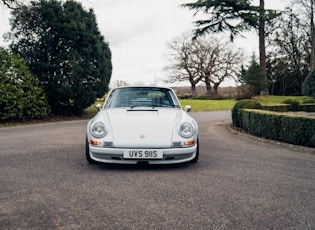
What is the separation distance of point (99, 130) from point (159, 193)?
162 cm

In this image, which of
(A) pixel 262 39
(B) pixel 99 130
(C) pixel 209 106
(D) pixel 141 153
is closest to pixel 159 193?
(D) pixel 141 153

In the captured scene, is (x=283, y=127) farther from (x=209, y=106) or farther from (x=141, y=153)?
(x=209, y=106)

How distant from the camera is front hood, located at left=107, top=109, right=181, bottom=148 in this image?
465 centimetres

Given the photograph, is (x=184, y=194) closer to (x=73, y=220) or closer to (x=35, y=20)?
(x=73, y=220)

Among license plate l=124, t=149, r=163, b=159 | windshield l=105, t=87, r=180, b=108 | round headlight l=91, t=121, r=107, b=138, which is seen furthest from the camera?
windshield l=105, t=87, r=180, b=108

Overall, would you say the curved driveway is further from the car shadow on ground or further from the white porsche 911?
the white porsche 911

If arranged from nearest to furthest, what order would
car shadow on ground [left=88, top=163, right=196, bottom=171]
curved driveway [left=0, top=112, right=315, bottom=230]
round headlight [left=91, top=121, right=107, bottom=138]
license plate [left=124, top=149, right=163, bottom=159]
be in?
curved driveway [left=0, top=112, right=315, bottom=230] → license plate [left=124, top=149, right=163, bottom=159] → round headlight [left=91, top=121, right=107, bottom=138] → car shadow on ground [left=88, top=163, right=196, bottom=171]

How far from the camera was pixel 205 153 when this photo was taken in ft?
21.5

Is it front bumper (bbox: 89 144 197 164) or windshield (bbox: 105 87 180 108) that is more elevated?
windshield (bbox: 105 87 180 108)

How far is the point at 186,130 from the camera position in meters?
4.91

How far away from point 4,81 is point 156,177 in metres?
13.1

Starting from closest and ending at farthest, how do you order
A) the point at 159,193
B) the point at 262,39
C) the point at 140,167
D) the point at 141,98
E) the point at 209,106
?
1. the point at 159,193
2. the point at 140,167
3. the point at 141,98
4. the point at 262,39
5. the point at 209,106

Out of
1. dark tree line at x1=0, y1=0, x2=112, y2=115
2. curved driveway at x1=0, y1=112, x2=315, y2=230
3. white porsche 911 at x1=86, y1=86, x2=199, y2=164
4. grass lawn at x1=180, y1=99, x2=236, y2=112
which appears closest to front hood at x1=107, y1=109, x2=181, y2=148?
white porsche 911 at x1=86, y1=86, x2=199, y2=164

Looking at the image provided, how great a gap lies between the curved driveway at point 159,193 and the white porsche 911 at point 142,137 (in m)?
0.25
